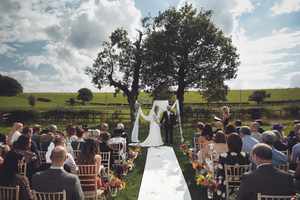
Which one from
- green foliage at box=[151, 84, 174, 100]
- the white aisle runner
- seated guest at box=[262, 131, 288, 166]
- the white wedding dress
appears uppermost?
green foliage at box=[151, 84, 174, 100]

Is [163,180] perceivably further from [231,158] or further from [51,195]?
[51,195]

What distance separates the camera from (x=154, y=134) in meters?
21.1

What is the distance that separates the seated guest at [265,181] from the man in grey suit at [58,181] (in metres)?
2.53

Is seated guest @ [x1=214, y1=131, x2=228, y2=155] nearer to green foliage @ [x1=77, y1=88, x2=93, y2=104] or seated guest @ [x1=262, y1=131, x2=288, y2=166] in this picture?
seated guest @ [x1=262, y1=131, x2=288, y2=166]

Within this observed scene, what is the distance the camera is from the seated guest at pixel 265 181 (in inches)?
206

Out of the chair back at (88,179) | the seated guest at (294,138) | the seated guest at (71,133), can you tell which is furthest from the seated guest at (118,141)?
the seated guest at (294,138)

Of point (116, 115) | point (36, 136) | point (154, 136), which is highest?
point (36, 136)

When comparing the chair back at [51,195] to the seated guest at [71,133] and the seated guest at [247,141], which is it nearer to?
the seated guest at [71,133]

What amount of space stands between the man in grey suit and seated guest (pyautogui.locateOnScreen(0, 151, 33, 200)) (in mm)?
820

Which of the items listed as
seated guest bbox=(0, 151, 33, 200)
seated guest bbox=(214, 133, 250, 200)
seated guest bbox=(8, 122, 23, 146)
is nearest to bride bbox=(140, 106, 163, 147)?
seated guest bbox=(8, 122, 23, 146)

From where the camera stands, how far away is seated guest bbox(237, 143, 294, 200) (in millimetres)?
5223

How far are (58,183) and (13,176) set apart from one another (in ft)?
3.96

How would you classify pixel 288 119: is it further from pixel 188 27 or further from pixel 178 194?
pixel 178 194

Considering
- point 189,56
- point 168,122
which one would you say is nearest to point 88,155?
point 168,122
